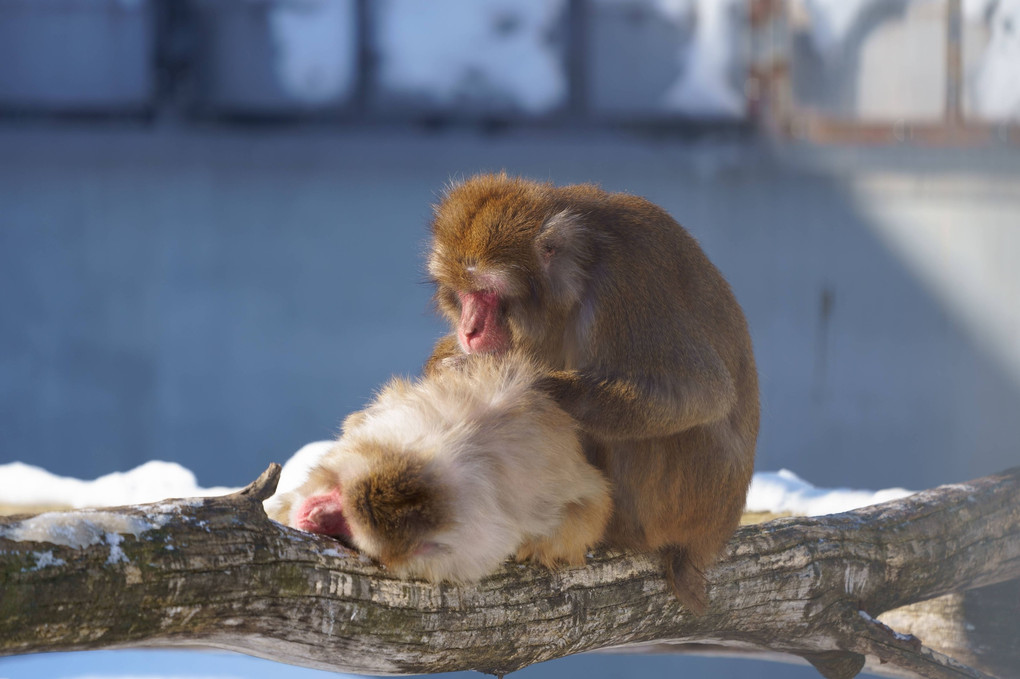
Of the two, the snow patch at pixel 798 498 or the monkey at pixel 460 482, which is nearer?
the monkey at pixel 460 482

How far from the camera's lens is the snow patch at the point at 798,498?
4.21 meters

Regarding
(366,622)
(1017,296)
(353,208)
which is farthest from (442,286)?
(1017,296)

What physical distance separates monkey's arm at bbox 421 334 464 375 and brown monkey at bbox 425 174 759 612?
21 millimetres

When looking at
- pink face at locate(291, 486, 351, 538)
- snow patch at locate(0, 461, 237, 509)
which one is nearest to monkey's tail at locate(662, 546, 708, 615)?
pink face at locate(291, 486, 351, 538)

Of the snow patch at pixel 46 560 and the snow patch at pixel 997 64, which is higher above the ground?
the snow patch at pixel 997 64

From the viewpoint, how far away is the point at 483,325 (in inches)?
90.0

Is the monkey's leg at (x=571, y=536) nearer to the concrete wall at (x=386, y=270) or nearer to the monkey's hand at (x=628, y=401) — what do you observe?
the monkey's hand at (x=628, y=401)

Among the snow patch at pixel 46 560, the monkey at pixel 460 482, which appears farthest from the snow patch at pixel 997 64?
the snow patch at pixel 46 560

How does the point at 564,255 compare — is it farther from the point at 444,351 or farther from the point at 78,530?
the point at 78,530

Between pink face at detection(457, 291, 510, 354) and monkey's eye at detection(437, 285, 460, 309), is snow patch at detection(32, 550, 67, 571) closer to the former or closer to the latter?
pink face at detection(457, 291, 510, 354)

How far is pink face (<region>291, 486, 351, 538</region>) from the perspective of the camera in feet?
6.34

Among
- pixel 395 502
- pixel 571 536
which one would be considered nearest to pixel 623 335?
pixel 571 536

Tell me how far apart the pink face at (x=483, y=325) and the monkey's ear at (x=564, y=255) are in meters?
0.14

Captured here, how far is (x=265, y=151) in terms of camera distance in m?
5.35
